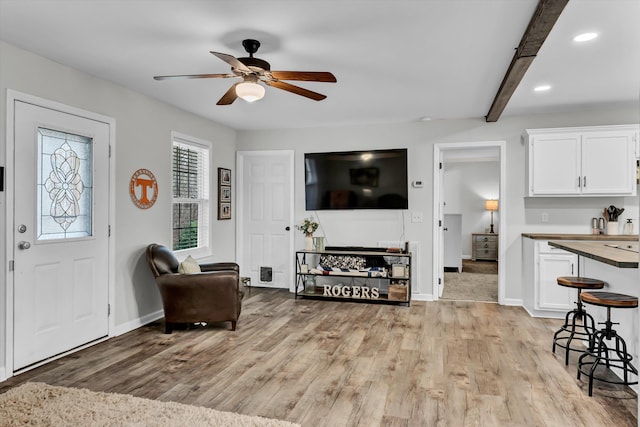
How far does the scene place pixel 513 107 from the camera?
4730 millimetres

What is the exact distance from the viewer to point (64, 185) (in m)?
3.35

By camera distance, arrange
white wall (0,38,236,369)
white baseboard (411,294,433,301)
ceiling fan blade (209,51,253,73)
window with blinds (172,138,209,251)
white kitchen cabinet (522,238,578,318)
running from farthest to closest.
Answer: white baseboard (411,294,433,301)
window with blinds (172,138,209,251)
white kitchen cabinet (522,238,578,318)
white wall (0,38,236,369)
ceiling fan blade (209,51,253,73)

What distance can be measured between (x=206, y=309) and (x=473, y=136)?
388cm

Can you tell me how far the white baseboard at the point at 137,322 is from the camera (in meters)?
3.92

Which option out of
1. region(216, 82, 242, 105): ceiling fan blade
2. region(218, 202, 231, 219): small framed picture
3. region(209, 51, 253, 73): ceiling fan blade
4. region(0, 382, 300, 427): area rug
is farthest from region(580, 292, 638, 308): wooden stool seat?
region(218, 202, 231, 219): small framed picture

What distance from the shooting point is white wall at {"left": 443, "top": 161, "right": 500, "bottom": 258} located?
9195mm

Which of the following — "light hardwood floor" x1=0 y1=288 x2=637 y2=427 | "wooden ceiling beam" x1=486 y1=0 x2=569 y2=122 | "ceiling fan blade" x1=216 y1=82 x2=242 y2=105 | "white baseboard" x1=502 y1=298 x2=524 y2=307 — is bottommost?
"light hardwood floor" x1=0 y1=288 x2=637 y2=427

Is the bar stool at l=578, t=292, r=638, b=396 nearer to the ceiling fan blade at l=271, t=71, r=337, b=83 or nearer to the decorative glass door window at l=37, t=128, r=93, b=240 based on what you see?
the ceiling fan blade at l=271, t=71, r=337, b=83

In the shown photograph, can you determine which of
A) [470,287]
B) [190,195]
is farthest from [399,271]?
[190,195]

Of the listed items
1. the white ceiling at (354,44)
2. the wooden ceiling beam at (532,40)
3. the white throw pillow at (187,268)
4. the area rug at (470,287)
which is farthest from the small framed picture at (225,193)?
the wooden ceiling beam at (532,40)

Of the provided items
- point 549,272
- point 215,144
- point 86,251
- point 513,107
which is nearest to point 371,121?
point 513,107

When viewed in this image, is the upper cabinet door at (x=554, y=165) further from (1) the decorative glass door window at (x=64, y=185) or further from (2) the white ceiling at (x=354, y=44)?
(1) the decorative glass door window at (x=64, y=185)

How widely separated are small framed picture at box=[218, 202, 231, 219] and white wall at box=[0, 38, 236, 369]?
1.07m

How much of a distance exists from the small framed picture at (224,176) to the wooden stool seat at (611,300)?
4.46m
